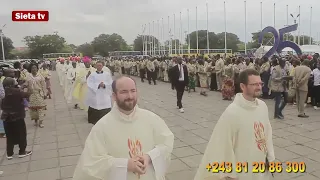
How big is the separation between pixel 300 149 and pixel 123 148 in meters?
4.08

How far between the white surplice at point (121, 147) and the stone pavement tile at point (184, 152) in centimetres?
283

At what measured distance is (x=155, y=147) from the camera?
2.36 meters

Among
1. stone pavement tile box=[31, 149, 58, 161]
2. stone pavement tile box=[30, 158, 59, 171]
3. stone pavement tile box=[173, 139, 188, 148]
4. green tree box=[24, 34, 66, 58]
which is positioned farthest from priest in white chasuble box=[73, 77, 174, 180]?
green tree box=[24, 34, 66, 58]

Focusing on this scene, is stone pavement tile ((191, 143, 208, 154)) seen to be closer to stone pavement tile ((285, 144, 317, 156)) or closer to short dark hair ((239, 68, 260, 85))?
stone pavement tile ((285, 144, 317, 156))

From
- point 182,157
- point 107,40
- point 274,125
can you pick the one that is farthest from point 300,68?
point 107,40

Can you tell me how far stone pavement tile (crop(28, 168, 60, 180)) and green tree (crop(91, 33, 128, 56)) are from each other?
86.1 metres

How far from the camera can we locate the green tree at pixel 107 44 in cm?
8931

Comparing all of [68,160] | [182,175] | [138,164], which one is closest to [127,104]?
[138,164]

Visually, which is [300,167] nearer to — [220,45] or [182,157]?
[182,157]

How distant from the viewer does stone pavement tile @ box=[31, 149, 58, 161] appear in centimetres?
543

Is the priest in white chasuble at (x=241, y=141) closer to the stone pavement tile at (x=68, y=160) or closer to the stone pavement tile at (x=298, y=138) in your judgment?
the stone pavement tile at (x=68, y=160)

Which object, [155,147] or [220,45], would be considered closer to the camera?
[155,147]

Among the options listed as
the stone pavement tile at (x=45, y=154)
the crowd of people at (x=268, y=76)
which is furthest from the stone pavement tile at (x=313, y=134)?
the stone pavement tile at (x=45, y=154)

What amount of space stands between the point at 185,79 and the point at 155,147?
694cm
